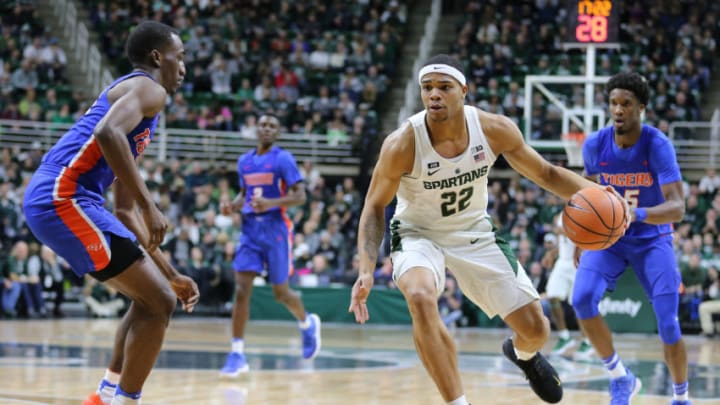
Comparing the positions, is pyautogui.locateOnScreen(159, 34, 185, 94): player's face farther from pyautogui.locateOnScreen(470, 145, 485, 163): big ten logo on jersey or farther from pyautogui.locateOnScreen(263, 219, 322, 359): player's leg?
pyautogui.locateOnScreen(263, 219, 322, 359): player's leg

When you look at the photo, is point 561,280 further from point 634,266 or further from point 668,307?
point 668,307

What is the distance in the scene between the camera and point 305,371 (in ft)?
32.2

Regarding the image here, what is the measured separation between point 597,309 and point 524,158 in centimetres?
170

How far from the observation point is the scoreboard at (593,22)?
17266mm

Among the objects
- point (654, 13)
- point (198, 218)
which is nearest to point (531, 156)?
point (198, 218)

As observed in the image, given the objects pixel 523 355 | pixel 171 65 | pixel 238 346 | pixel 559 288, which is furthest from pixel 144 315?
pixel 559 288

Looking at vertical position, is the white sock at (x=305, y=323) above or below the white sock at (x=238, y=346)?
below

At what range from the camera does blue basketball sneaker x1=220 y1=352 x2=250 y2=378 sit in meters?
9.23

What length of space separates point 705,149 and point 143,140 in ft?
56.7

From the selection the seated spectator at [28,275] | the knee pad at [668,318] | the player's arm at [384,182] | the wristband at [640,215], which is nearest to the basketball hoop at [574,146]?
the seated spectator at [28,275]

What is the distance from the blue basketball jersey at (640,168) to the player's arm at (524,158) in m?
1.30

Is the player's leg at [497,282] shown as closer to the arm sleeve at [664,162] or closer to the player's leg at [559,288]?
the arm sleeve at [664,162]

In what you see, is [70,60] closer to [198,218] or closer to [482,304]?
[198,218]

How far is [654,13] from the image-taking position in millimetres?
23766
